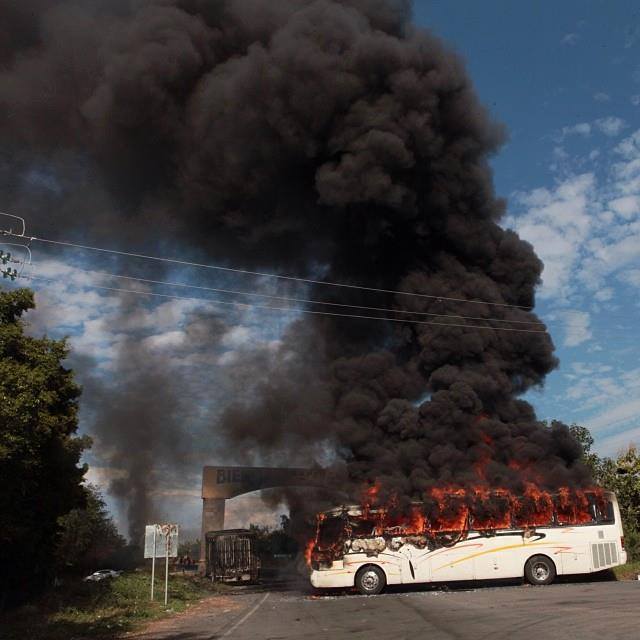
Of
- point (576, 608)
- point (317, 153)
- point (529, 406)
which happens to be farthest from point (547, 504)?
point (317, 153)

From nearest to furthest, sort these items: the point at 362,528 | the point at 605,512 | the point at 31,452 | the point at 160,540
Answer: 1. the point at 31,452
2. the point at 160,540
3. the point at 362,528
4. the point at 605,512

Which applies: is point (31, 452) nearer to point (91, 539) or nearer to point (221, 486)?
point (221, 486)

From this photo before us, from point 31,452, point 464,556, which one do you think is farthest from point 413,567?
point 31,452

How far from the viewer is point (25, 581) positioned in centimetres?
2020

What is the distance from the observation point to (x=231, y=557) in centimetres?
3428

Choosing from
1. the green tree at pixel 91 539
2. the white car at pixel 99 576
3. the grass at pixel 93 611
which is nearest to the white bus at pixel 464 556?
the grass at pixel 93 611

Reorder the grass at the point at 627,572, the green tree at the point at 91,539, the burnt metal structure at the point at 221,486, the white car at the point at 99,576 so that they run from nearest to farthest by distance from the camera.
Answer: the grass at the point at 627,572
the white car at the point at 99,576
the burnt metal structure at the point at 221,486
the green tree at the point at 91,539

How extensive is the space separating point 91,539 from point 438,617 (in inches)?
2016

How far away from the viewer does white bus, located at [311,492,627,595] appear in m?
18.2

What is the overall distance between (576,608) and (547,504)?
7.33 metres

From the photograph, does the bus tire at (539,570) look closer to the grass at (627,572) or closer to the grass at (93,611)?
the grass at (627,572)

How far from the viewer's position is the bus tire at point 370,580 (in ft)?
59.4

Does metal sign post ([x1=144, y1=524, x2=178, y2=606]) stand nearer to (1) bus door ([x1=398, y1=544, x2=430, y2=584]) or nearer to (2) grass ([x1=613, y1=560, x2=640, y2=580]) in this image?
(1) bus door ([x1=398, y1=544, x2=430, y2=584])

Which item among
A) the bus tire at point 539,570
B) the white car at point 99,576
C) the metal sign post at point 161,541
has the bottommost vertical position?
the white car at point 99,576
